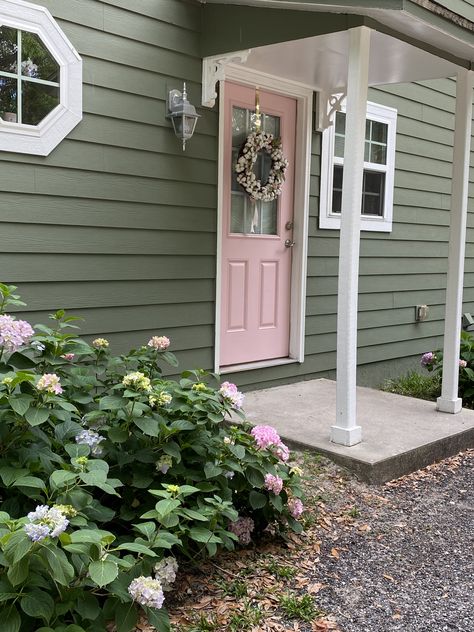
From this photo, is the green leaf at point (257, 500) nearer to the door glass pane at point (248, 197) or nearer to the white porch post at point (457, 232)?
the white porch post at point (457, 232)

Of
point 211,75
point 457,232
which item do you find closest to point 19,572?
point 211,75

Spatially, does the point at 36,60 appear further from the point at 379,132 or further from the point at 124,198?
the point at 379,132

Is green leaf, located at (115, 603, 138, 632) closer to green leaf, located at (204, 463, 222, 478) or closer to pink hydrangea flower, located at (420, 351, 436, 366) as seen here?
green leaf, located at (204, 463, 222, 478)

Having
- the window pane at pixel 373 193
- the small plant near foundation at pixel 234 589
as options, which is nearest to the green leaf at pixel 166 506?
the small plant near foundation at pixel 234 589

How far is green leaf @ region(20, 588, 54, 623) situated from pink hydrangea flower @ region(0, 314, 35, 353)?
31.9 inches

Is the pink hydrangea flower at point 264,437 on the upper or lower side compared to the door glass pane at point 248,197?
lower

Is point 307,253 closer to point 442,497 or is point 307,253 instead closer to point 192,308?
point 192,308

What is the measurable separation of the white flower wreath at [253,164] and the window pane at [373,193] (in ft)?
4.23

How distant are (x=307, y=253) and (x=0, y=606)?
4001mm

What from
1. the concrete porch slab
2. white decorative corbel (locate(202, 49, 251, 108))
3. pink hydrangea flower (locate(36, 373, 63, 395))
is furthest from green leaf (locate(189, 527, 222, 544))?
white decorative corbel (locate(202, 49, 251, 108))

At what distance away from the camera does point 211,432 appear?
8.32 feet

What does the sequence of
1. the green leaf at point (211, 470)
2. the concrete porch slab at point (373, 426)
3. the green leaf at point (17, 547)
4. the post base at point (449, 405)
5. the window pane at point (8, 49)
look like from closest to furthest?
the green leaf at point (17, 547)
the green leaf at point (211, 470)
the window pane at point (8, 49)
the concrete porch slab at point (373, 426)
the post base at point (449, 405)

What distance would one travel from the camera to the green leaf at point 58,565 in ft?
5.30

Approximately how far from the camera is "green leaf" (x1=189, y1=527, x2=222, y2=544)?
7.12ft
